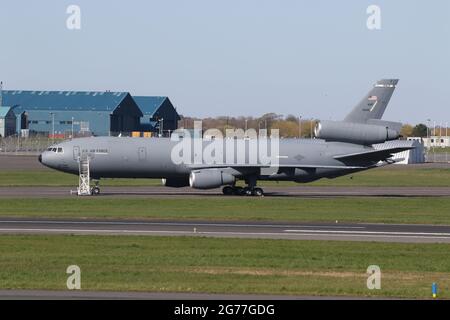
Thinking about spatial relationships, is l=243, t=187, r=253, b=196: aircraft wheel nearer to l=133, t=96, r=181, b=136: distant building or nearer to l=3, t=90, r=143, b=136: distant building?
l=3, t=90, r=143, b=136: distant building

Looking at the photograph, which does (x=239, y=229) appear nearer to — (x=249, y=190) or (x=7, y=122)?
(x=249, y=190)

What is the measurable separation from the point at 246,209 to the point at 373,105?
16733mm

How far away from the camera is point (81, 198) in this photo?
56.7 meters

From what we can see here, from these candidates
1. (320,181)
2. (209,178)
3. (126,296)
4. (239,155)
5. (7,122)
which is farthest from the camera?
(7,122)

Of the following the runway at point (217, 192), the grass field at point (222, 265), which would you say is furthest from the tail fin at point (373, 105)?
the grass field at point (222, 265)

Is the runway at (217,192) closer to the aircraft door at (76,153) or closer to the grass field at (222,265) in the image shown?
the aircraft door at (76,153)

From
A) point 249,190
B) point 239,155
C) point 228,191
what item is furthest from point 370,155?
point 228,191

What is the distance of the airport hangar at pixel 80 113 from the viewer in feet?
523

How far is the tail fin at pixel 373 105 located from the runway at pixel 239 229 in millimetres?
21561

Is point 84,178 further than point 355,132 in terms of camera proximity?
No

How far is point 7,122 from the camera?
164 meters

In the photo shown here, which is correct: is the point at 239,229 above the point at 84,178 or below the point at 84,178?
below
